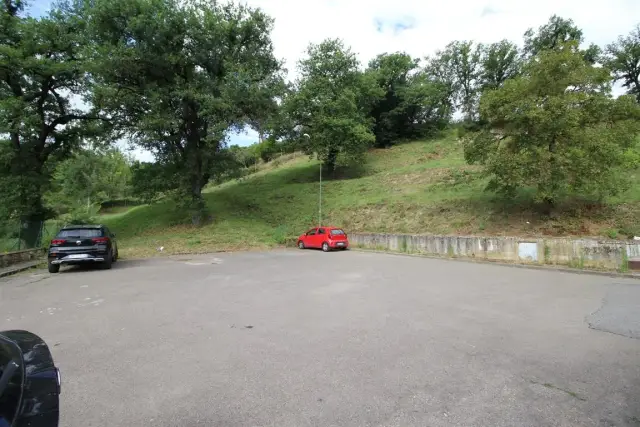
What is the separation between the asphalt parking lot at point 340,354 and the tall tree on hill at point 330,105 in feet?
105

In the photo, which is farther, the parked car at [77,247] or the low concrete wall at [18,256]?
the low concrete wall at [18,256]

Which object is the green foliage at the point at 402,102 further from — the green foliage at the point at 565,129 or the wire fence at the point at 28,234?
the wire fence at the point at 28,234

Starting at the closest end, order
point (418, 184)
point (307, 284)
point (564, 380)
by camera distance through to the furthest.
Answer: point (564, 380) → point (307, 284) → point (418, 184)

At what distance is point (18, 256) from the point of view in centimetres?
1542

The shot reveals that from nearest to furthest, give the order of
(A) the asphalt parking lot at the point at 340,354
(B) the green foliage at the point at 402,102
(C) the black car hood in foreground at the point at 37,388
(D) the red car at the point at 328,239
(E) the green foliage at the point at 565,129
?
1. (C) the black car hood in foreground at the point at 37,388
2. (A) the asphalt parking lot at the point at 340,354
3. (E) the green foliage at the point at 565,129
4. (D) the red car at the point at 328,239
5. (B) the green foliage at the point at 402,102

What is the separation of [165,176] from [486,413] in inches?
1135

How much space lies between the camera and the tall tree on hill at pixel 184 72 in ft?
75.7

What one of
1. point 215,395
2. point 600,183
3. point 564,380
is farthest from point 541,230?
point 215,395

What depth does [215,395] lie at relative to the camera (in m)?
3.55

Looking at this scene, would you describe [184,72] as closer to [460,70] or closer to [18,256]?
[18,256]

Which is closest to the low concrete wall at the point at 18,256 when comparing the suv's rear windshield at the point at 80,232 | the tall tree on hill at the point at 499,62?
the suv's rear windshield at the point at 80,232

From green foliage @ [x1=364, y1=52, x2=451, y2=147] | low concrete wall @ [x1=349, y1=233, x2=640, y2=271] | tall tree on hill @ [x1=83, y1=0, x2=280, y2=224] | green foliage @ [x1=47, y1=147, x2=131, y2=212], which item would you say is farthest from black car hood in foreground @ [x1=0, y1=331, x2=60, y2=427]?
green foliage @ [x1=364, y1=52, x2=451, y2=147]

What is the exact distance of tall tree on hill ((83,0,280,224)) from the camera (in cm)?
2306

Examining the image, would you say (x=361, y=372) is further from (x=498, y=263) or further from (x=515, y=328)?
(x=498, y=263)
